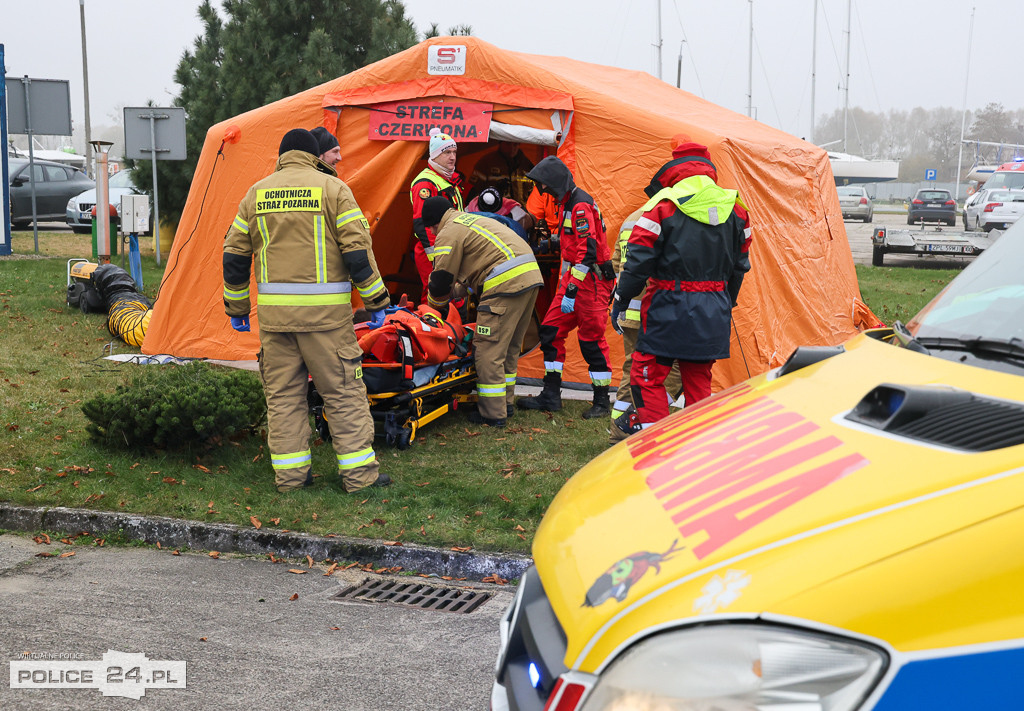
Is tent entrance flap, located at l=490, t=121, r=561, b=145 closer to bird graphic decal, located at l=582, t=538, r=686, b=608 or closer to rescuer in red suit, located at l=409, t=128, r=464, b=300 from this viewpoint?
rescuer in red suit, located at l=409, t=128, r=464, b=300

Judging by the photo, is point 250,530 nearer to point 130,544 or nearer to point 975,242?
point 130,544

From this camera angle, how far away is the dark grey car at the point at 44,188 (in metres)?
23.0

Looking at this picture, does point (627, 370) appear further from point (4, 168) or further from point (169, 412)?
point (4, 168)

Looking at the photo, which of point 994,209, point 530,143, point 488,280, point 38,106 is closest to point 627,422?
point 488,280

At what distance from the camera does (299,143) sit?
18.3 ft

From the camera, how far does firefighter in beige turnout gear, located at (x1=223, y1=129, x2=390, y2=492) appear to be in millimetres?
5410

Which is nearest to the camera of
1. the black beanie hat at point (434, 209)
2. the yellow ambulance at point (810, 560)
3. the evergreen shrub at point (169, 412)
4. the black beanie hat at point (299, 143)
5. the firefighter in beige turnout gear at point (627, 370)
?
the yellow ambulance at point (810, 560)

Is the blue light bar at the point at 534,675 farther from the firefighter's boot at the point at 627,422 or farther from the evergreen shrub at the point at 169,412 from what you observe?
the firefighter's boot at the point at 627,422

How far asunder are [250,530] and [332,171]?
2.30 m

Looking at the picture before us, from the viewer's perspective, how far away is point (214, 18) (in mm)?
15953

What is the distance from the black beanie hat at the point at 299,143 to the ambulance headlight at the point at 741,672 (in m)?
4.65

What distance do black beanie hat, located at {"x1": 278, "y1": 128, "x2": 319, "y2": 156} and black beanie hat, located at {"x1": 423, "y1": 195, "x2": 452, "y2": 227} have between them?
1.99 m

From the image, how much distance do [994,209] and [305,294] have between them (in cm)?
2453

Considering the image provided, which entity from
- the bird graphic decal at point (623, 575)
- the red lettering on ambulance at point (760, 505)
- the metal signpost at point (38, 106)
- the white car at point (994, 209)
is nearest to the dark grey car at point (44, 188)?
the metal signpost at point (38, 106)
